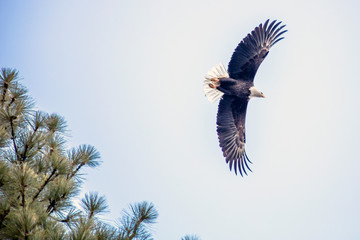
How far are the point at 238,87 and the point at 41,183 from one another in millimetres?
5338

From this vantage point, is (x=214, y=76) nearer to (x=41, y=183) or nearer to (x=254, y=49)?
(x=254, y=49)

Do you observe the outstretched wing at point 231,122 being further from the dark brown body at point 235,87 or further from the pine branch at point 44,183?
the pine branch at point 44,183

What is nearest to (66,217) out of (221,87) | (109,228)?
(109,228)

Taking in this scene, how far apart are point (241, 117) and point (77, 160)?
5.15 metres

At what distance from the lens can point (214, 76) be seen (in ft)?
29.9

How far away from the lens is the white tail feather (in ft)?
29.9

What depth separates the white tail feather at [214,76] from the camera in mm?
9102

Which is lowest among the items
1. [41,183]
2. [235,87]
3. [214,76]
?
[41,183]

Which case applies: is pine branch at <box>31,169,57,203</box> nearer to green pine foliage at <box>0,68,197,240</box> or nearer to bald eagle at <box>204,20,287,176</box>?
green pine foliage at <box>0,68,197,240</box>

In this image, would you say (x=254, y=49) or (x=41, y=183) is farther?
(x=254, y=49)

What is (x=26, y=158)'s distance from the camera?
4.56 m

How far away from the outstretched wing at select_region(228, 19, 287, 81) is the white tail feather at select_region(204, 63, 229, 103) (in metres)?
0.34

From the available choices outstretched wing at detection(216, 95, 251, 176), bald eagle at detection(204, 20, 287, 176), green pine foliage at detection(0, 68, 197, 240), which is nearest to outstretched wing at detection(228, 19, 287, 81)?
bald eagle at detection(204, 20, 287, 176)

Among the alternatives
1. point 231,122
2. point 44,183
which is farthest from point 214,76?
point 44,183
